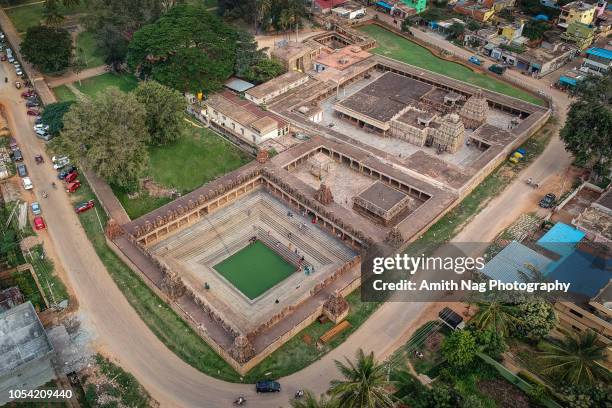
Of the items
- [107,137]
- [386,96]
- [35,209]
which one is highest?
[107,137]

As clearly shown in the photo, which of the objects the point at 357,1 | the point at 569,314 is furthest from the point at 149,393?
the point at 357,1

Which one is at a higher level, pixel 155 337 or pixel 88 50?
pixel 88 50

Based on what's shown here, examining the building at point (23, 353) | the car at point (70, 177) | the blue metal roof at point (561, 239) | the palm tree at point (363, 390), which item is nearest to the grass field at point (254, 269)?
the building at point (23, 353)

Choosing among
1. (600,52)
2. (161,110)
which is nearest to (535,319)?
(161,110)

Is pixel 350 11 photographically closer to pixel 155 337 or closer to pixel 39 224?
pixel 39 224

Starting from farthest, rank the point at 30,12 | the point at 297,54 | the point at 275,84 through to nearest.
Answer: the point at 30,12, the point at 297,54, the point at 275,84

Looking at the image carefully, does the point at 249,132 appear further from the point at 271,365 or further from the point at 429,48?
the point at 429,48
